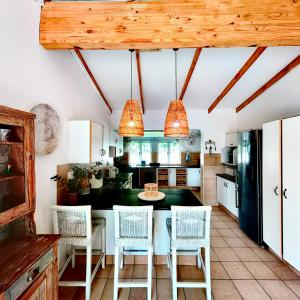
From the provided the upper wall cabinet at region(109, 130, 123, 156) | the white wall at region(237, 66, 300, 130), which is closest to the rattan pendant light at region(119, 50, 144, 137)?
the upper wall cabinet at region(109, 130, 123, 156)

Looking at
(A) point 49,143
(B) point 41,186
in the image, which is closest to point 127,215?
(B) point 41,186

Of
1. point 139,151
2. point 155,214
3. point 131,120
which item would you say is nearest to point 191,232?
point 155,214

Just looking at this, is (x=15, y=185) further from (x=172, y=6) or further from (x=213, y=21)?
(x=213, y=21)

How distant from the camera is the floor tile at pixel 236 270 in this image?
2629 mm

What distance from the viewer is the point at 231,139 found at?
17.3ft

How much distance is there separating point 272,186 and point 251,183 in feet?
1.80

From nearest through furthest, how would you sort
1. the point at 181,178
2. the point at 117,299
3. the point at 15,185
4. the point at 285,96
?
the point at 15,185 → the point at 117,299 → the point at 285,96 → the point at 181,178

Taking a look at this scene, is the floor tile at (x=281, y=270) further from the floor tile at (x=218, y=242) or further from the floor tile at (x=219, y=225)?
the floor tile at (x=219, y=225)

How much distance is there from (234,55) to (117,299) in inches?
147

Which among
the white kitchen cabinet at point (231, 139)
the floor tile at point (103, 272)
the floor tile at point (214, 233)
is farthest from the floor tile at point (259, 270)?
the white kitchen cabinet at point (231, 139)

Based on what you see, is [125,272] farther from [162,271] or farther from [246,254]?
[246,254]

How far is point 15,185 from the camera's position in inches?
61.2

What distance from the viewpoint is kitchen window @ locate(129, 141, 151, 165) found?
977 centimetres

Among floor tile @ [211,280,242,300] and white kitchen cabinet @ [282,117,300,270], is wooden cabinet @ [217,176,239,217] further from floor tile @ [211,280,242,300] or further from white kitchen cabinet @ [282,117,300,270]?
floor tile @ [211,280,242,300]
